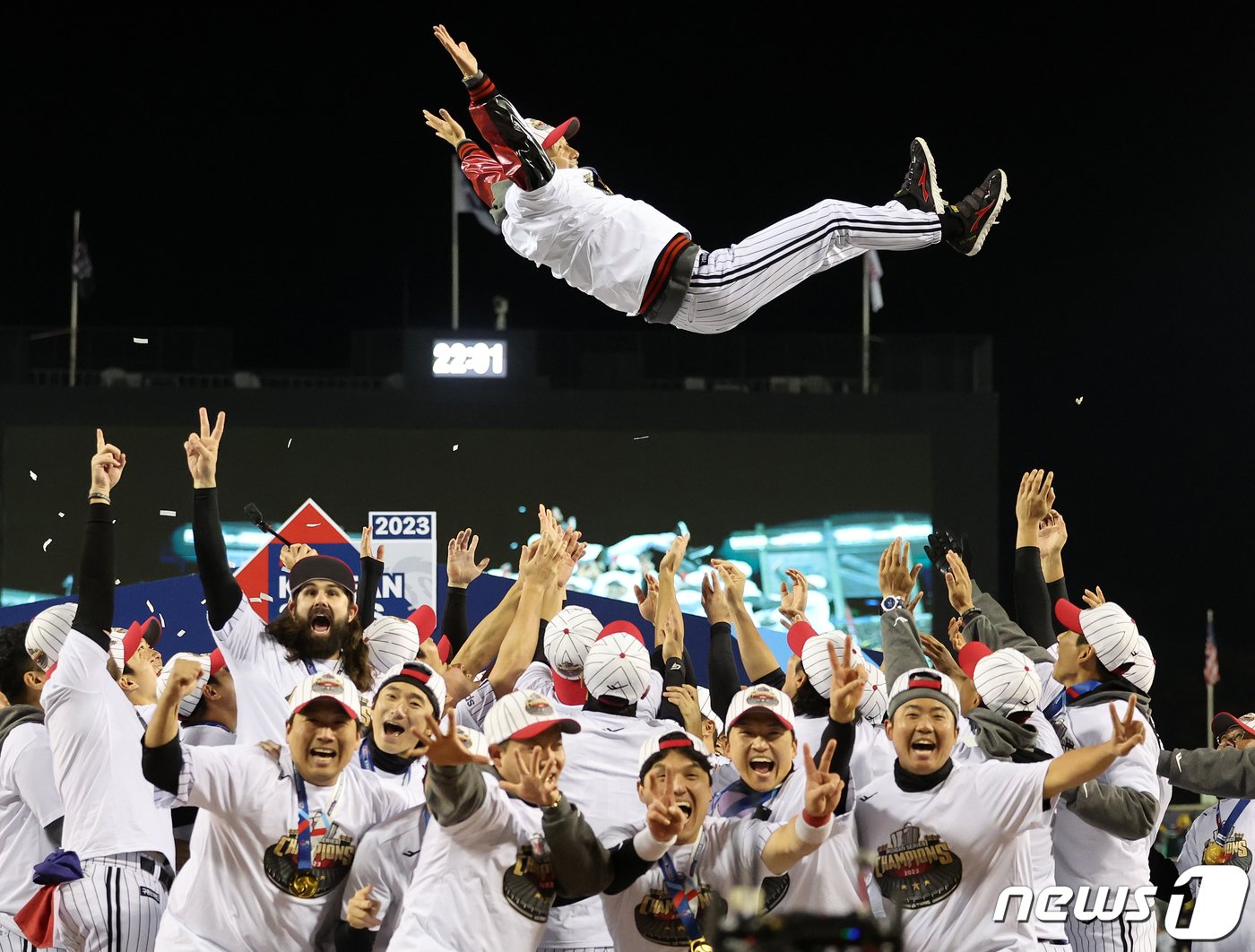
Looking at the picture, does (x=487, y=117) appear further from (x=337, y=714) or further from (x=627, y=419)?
(x=627, y=419)

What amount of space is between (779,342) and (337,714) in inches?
755

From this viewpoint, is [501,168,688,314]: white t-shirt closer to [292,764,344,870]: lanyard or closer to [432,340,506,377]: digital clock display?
[292,764,344,870]: lanyard

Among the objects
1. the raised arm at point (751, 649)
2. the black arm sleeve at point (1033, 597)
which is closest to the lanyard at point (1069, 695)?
the black arm sleeve at point (1033, 597)

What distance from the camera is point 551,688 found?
6.55 m

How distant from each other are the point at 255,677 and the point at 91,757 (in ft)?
2.38

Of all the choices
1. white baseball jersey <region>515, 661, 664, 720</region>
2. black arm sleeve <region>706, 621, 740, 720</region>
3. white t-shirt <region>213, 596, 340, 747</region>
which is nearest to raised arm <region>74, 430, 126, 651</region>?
white t-shirt <region>213, 596, 340, 747</region>

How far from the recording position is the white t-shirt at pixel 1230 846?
776 cm

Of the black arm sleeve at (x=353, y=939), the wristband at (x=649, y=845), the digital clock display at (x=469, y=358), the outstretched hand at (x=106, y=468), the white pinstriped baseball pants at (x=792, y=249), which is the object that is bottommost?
the black arm sleeve at (x=353, y=939)

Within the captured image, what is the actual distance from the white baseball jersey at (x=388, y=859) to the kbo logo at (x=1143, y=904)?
1.85 meters

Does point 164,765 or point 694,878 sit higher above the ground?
point 164,765

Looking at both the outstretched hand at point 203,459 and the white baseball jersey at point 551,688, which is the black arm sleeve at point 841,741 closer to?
the white baseball jersey at point 551,688

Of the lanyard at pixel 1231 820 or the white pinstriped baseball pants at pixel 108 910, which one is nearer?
the white pinstriped baseball pants at pixel 108 910

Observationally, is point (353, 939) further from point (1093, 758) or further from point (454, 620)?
point (454, 620)

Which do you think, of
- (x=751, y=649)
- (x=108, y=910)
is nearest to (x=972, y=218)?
(x=751, y=649)
